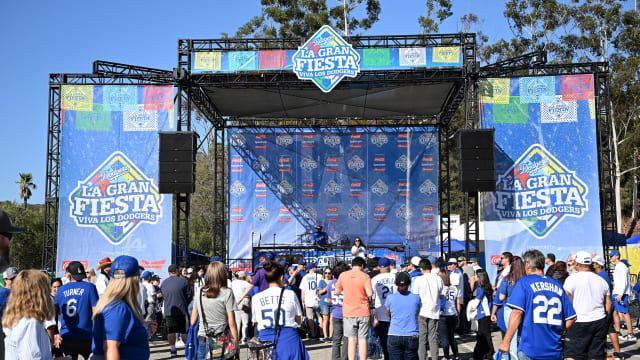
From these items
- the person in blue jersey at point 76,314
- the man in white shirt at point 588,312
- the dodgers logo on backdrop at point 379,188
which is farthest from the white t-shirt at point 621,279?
the dodgers logo on backdrop at point 379,188

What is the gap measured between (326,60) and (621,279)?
31.6 ft

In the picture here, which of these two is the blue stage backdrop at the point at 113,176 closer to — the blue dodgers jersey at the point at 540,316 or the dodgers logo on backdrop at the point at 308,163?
the dodgers logo on backdrop at the point at 308,163

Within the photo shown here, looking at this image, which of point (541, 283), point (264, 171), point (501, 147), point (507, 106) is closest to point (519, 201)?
point (501, 147)

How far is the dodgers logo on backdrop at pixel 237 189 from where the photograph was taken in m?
21.9

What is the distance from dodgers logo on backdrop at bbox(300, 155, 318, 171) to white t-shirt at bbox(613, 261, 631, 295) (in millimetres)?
13060

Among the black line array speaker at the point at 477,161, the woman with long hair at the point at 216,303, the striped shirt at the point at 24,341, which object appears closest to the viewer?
the striped shirt at the point at 24,341

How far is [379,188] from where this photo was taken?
72.1 feet

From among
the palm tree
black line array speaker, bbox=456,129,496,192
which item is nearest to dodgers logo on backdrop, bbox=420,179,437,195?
black line array speaker, bbox=456,129,496,192

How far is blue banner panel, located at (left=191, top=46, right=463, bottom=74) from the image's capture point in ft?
55.5

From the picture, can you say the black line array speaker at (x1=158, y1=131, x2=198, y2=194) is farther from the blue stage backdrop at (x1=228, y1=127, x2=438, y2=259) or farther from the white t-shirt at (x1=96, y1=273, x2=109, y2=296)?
the white t-shirt at (x1=96, y1=273, x2=109, y2=296)

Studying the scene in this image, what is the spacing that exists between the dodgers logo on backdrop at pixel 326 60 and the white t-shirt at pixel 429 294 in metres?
9.43

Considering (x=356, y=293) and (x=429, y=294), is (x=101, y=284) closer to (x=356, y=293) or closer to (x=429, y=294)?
(x=356, y=293)

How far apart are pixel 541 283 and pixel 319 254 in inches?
599

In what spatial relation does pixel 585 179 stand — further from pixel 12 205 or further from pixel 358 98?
pixel 12 205
